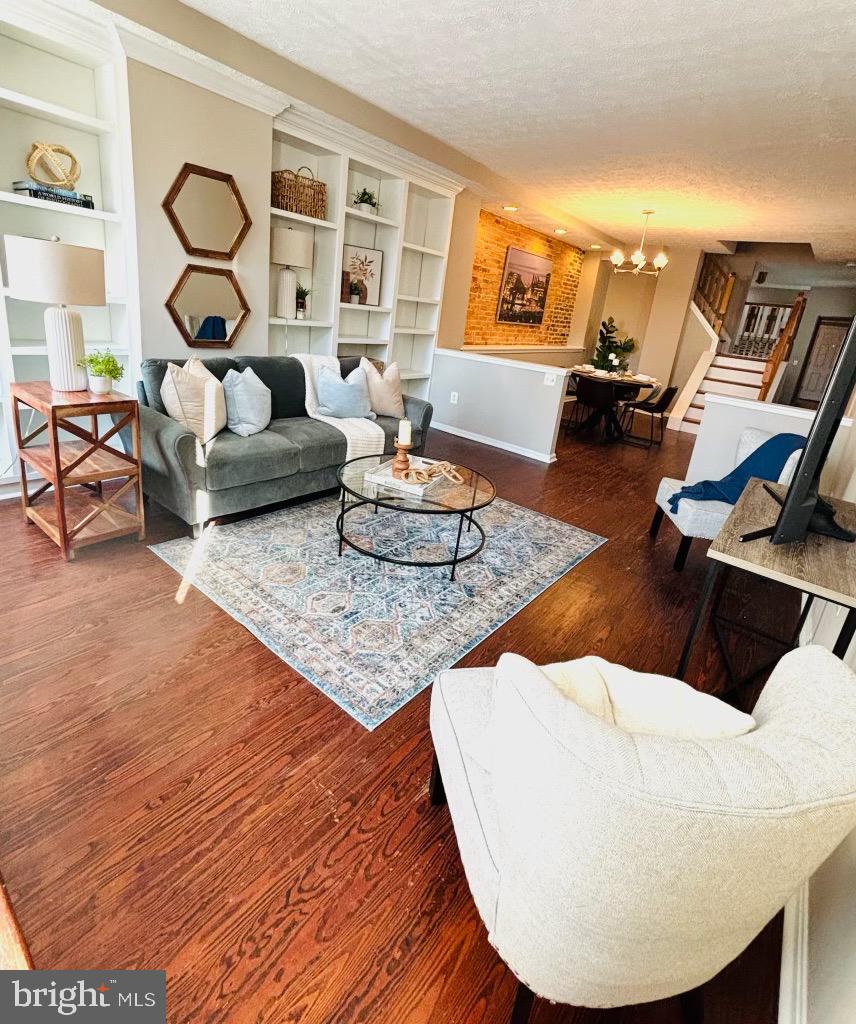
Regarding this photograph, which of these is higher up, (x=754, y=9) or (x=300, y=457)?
(x=754, y=9)

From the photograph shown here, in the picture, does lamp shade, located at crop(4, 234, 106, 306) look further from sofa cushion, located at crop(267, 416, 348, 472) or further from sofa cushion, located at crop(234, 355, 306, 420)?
sofa cushion, located at crop(267, 416, 348, 472)

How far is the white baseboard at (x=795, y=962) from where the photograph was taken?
42.8 inches

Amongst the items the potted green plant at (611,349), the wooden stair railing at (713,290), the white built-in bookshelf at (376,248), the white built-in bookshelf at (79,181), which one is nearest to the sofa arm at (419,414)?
the white built-in bookshelf at (376,248)

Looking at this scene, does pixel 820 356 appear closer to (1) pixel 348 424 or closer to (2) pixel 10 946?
(1) pixel 348 424

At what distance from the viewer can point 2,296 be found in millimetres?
2721

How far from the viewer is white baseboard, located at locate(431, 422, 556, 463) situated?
205 inches

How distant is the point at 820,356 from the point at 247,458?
11.7 meters

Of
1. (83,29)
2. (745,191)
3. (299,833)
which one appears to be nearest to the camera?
(299,833)

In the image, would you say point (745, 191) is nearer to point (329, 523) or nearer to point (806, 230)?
point (806, 230)

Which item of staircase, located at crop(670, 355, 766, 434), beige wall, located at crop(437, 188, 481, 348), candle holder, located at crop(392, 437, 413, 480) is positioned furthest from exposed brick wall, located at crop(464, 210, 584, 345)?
candle holder, located at crop(392, 437, 413, 480)

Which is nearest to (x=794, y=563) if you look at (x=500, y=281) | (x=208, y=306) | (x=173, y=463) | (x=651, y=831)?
(x=651, y=831)

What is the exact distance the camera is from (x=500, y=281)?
6.97 metres

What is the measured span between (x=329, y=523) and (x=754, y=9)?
3.10 m

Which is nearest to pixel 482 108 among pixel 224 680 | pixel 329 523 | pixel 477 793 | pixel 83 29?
pixel 83 29
